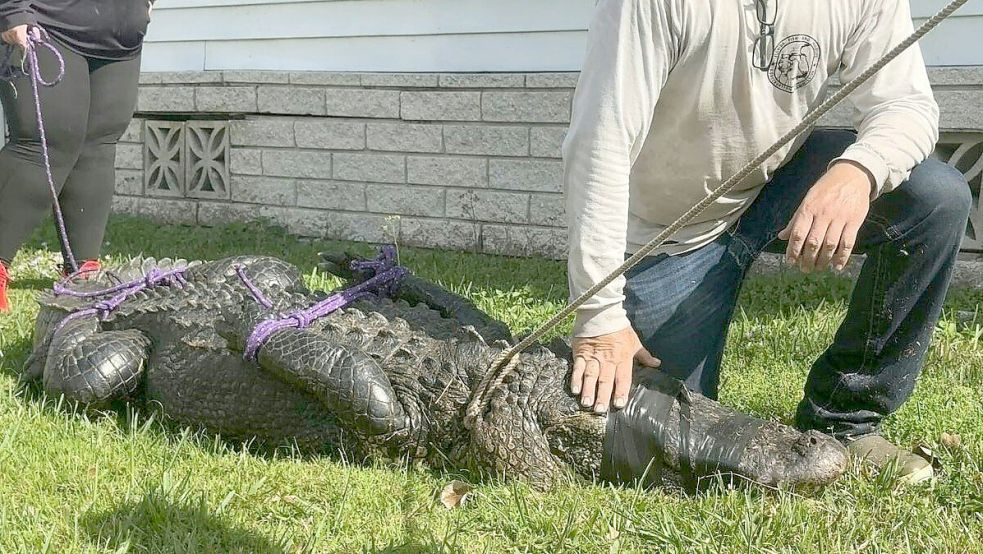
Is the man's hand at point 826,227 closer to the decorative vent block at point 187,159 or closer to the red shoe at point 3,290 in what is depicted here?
the red shoe at point 3,290

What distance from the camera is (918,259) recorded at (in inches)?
111

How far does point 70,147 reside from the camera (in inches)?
179

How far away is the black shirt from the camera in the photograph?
4168 mm

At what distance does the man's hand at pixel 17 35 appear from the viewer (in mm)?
4137

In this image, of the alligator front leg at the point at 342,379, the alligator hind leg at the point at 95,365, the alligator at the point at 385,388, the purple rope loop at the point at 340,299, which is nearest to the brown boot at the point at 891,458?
the alligator at the point at 385,388

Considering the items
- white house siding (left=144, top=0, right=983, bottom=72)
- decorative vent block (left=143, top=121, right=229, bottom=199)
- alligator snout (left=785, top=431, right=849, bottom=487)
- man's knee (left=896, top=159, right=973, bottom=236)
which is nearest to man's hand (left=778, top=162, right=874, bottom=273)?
man's knee (left=896, top=159, right=973, bottom=236)

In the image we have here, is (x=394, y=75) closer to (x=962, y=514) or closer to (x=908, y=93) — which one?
(x=908, y=93)

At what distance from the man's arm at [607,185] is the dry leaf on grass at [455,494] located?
1.35ft

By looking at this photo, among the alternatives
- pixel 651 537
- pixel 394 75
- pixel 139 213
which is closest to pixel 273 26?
pixel 394 75

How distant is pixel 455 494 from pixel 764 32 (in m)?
1.56

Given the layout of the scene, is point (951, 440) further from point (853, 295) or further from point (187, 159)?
point (187, 159)

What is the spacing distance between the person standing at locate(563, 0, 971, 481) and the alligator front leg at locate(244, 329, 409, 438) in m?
0.53

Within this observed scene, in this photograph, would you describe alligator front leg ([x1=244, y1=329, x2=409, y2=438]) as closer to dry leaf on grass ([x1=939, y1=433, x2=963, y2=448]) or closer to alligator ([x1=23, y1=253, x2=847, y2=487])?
alligator ([x1=23, y1=253, x2=847, y2=487])

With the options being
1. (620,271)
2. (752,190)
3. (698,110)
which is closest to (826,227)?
(620,271)
